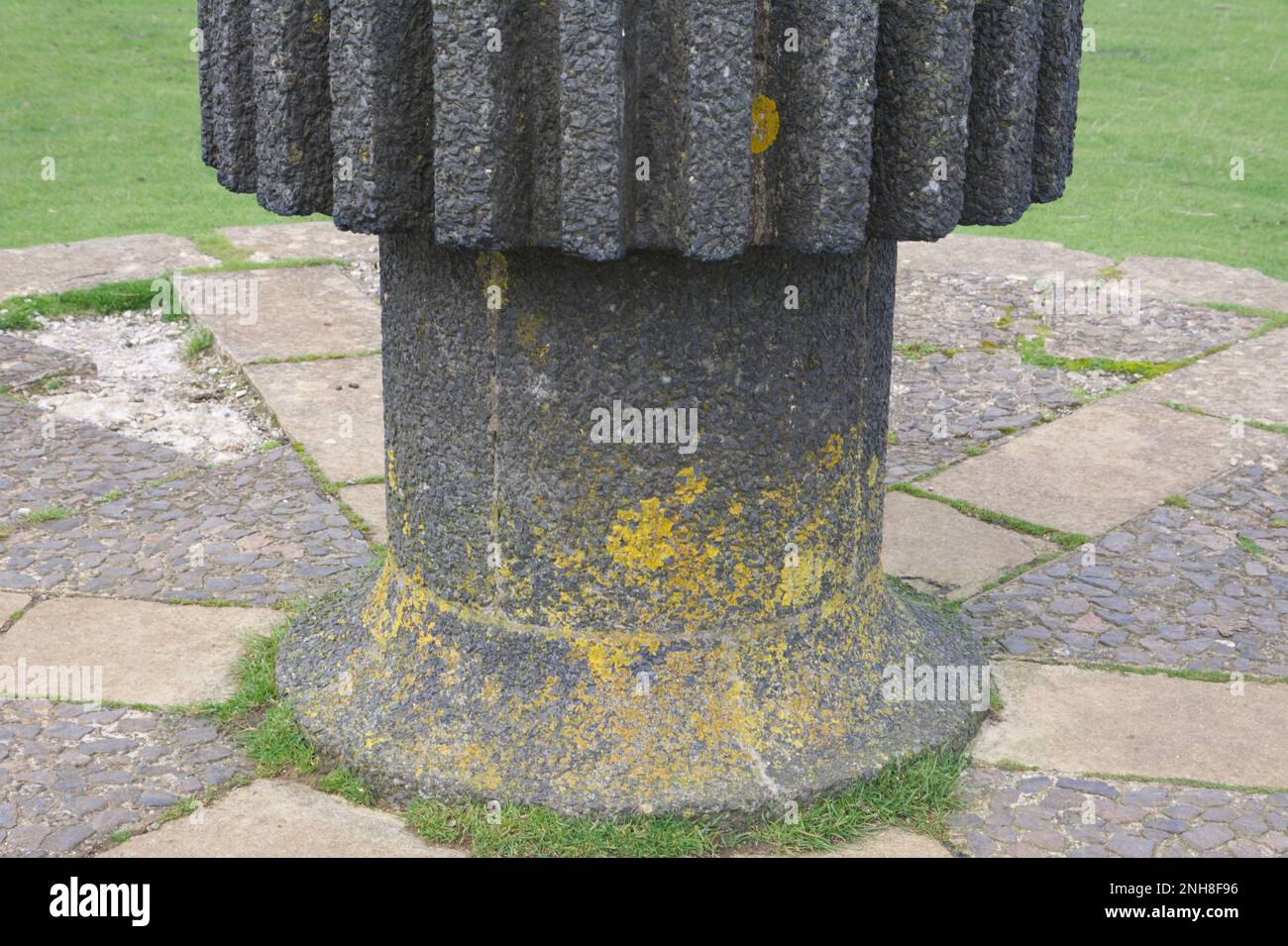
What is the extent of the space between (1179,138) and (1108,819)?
7.09m

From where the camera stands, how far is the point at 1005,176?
2729 mm

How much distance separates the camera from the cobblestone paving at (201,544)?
3812mm

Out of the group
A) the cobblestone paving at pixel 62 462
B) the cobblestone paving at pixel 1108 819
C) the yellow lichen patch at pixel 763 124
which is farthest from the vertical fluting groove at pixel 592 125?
the cobblestone paving at pixel 62 462

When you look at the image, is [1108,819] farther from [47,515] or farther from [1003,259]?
[1003,259]

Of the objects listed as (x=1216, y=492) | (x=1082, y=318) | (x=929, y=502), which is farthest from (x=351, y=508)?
(x=1082, y=318)

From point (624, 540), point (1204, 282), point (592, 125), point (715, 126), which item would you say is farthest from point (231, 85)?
point (1204, 282)

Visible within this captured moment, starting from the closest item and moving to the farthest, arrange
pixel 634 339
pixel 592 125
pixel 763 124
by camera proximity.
Answer: pixel 592 125, pixel 763 124, pixel 634 339

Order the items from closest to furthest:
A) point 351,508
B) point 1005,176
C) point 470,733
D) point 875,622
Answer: point 1005,176 → point 470,733 → point 875,622 → point 351,508

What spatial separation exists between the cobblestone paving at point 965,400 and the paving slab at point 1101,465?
0.10m

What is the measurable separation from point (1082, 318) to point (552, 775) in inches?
144

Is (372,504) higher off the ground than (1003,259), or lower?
lower

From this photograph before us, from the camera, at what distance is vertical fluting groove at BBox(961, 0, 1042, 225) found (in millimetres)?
2654

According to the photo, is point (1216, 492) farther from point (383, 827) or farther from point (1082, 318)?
point (383, 827)

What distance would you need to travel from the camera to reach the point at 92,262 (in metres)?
6.23
